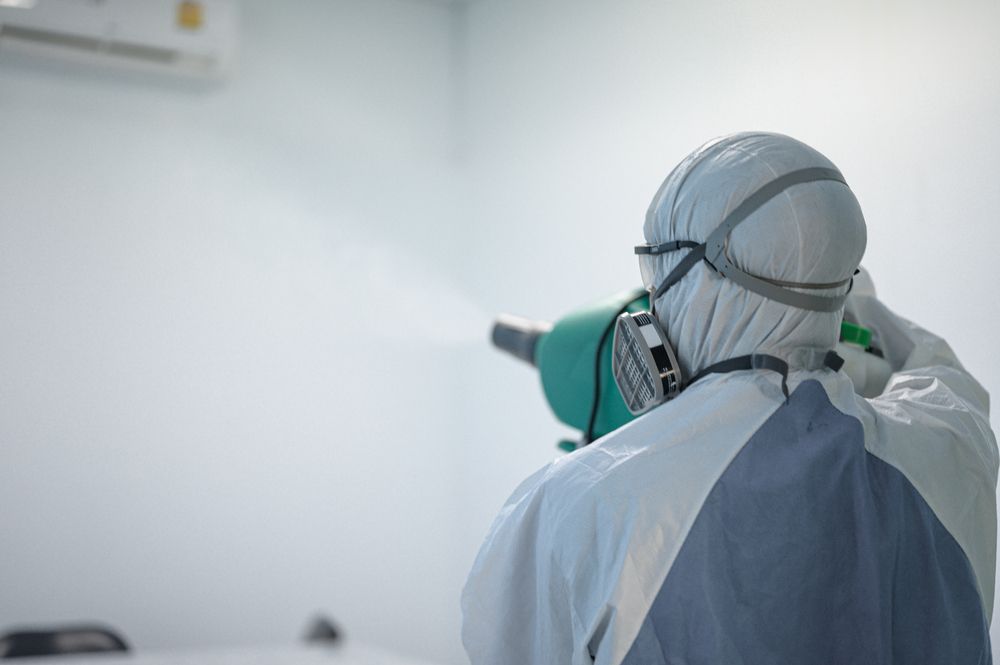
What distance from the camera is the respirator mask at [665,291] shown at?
119 centimetres

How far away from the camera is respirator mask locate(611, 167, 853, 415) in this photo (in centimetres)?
119

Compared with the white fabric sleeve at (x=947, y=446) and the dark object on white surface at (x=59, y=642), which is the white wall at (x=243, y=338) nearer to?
the dark object on white surface at (x=59, y=642)

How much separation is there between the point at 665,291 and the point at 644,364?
0.34 ft

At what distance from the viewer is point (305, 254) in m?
3.53

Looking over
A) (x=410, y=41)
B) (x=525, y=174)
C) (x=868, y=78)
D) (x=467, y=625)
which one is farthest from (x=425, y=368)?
(x=467, y=625)

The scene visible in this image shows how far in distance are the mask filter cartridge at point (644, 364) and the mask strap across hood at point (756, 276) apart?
0.12m

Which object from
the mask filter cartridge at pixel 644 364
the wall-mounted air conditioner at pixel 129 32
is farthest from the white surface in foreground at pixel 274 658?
the wall-mounted air conditioner at pixel 129 32

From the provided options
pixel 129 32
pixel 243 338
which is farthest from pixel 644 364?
pixel 129 32

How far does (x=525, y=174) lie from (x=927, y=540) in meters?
2.47

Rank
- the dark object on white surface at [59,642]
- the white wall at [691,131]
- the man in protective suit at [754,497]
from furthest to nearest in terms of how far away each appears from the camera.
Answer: the dark object on white surface at [59,642], the white wall at [691,131], the man in protective suit at [754,497]

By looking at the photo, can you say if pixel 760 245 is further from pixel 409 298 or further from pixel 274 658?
pixel 409 298

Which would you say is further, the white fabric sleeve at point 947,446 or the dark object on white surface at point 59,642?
the dark object on white surface at point 59,642

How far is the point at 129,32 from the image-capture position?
312 cm

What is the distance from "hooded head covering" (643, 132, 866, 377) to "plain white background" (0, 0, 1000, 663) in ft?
4.31
